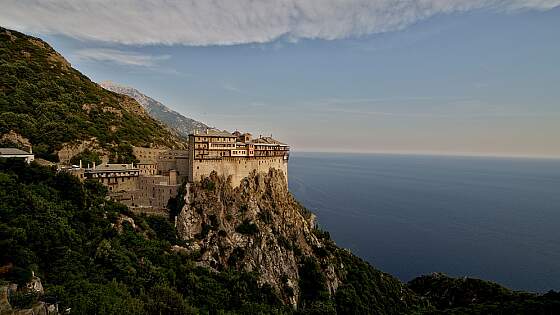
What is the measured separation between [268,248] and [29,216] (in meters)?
29.1

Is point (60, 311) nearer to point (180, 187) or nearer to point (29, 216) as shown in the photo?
point (29, 216)

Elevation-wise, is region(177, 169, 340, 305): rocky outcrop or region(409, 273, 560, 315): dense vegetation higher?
region(177, 169, 340, 305): rocky outcrop

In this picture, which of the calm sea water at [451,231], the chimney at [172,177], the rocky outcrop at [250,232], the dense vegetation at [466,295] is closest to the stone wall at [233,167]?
the rocky outcrop at [250,232]

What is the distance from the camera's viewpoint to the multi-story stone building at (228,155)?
48312 mm

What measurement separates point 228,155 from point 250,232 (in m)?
11.6

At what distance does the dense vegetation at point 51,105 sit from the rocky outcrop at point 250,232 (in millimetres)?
21639

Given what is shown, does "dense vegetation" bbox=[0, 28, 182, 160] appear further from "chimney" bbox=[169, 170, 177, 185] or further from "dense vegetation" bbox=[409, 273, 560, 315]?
"dense vegetation" bbox=[409, 273, 560, 315]

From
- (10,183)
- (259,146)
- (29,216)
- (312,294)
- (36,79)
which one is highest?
(36,79)

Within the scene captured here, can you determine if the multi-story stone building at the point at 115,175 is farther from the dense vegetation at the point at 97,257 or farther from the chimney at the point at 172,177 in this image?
the chimney at the point at 172,177

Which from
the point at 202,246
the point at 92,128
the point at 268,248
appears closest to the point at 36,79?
the point at 92,128

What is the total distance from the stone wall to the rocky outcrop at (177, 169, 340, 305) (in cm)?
97

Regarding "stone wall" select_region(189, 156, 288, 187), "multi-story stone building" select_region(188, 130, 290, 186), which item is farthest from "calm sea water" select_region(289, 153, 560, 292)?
"multi-story stone building" select_region(188, 130, 290, 186)

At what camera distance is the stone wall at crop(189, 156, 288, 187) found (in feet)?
160

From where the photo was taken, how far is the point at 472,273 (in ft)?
268
